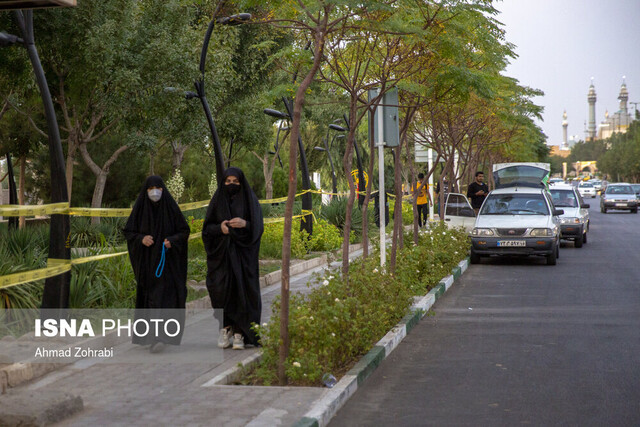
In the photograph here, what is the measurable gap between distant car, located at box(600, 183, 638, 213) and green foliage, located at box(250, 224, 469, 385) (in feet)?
131

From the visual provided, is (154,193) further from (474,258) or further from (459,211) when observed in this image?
(459,211)

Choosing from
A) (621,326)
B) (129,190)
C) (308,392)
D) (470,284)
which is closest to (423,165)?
(129,190)

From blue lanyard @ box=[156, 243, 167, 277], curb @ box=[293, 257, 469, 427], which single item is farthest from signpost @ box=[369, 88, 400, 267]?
blue lanyard @ box=[156, 243, 167, 277]

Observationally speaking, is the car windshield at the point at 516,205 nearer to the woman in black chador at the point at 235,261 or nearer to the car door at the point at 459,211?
the car door at the point at 459,211

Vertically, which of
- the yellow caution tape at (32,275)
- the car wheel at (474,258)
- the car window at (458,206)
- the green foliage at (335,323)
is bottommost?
the car wheel at (474,258)

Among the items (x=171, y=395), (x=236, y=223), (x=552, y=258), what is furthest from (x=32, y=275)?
(x=552, y=258)

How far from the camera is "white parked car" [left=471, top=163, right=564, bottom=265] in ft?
58.2

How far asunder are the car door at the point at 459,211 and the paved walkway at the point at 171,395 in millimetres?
16095

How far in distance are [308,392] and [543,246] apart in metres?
12.4

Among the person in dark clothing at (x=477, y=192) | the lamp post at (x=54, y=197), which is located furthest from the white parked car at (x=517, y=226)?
the lamp post at (x=54, y=197)

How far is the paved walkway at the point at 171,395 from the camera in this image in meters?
5.61

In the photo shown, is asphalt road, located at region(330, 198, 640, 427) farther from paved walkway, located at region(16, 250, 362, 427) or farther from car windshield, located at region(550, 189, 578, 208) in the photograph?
car windshield, located at region(550, 189, 578, 208)

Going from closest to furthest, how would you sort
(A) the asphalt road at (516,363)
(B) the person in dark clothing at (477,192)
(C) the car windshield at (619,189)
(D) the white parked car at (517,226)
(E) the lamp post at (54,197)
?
(A) the asphalt road at (516,363)
(E) the lamp post at (54,197)
(D) the white parked car at (517,226)
(B) the person in dark clothing at (477,192)
(C) the car windshield at (619,189)

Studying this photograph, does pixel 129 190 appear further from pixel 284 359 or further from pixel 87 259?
pixel 284 359
